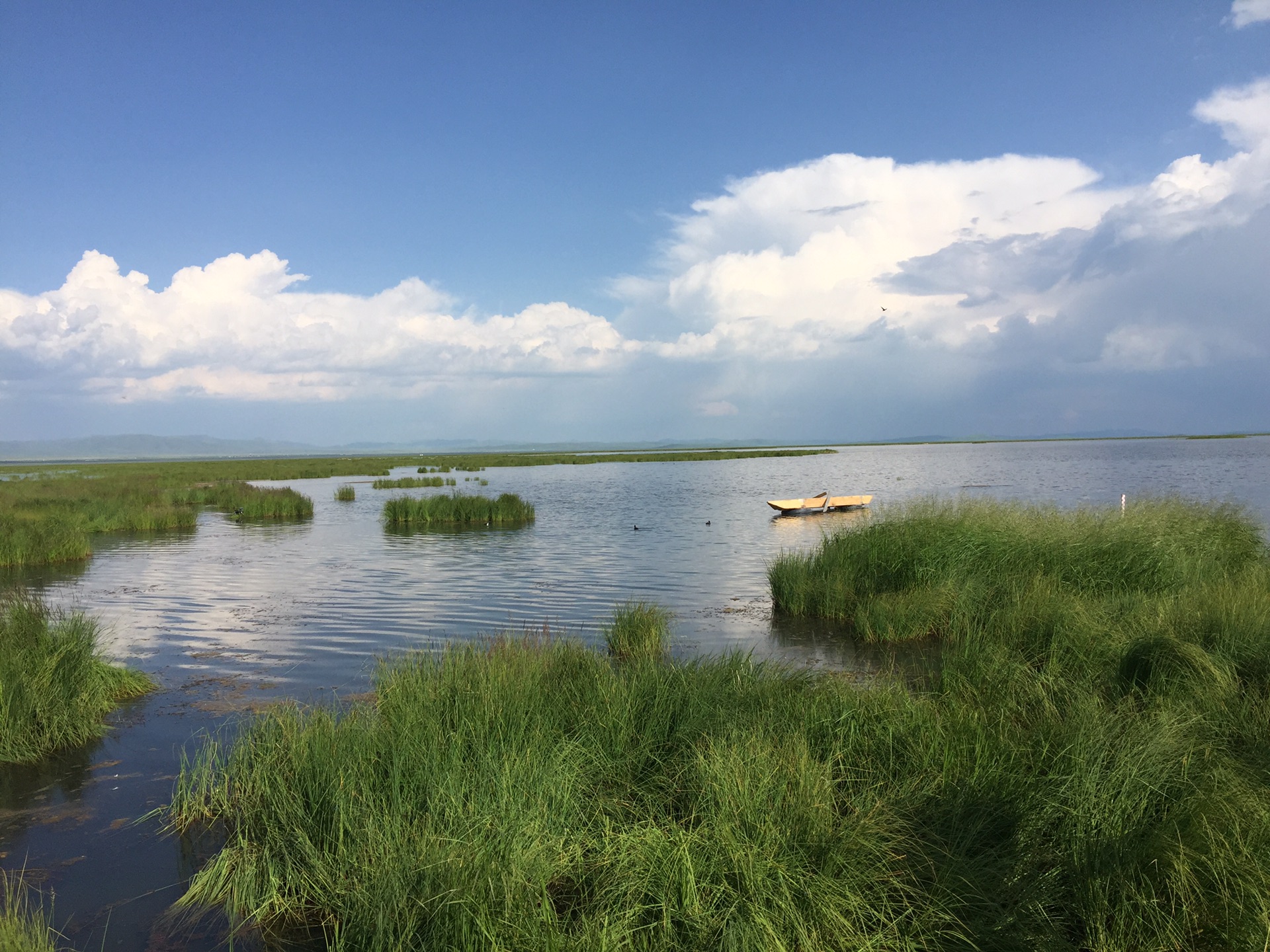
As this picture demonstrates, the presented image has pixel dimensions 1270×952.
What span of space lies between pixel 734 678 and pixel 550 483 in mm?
57717

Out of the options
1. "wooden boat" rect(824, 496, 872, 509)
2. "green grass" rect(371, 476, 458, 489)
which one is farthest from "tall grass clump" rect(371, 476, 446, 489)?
"wooden boat" rect(824, 496, 872, 509)

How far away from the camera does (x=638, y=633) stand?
481 inches

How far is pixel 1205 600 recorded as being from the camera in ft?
31.5

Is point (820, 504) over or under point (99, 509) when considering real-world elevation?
under

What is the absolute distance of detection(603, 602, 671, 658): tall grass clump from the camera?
11.9m

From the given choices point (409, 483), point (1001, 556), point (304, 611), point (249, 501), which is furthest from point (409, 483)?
point (1001, 556)

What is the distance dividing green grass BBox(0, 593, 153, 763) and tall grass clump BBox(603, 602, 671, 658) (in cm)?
677

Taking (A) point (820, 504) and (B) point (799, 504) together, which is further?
(A) point (820, 504)

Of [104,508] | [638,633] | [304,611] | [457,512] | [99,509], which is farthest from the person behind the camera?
[457,512]

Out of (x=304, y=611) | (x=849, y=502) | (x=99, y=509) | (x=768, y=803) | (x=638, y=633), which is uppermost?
(x=99, y=509)

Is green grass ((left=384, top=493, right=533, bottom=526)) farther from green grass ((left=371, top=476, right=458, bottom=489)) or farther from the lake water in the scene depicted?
green grass ((left=371, top=476, right=458, bottom=489))

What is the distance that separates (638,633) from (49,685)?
7546 millimetres

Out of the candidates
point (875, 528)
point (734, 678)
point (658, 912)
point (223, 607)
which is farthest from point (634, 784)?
point (223, 607)

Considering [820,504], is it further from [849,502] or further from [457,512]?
[457,512]
